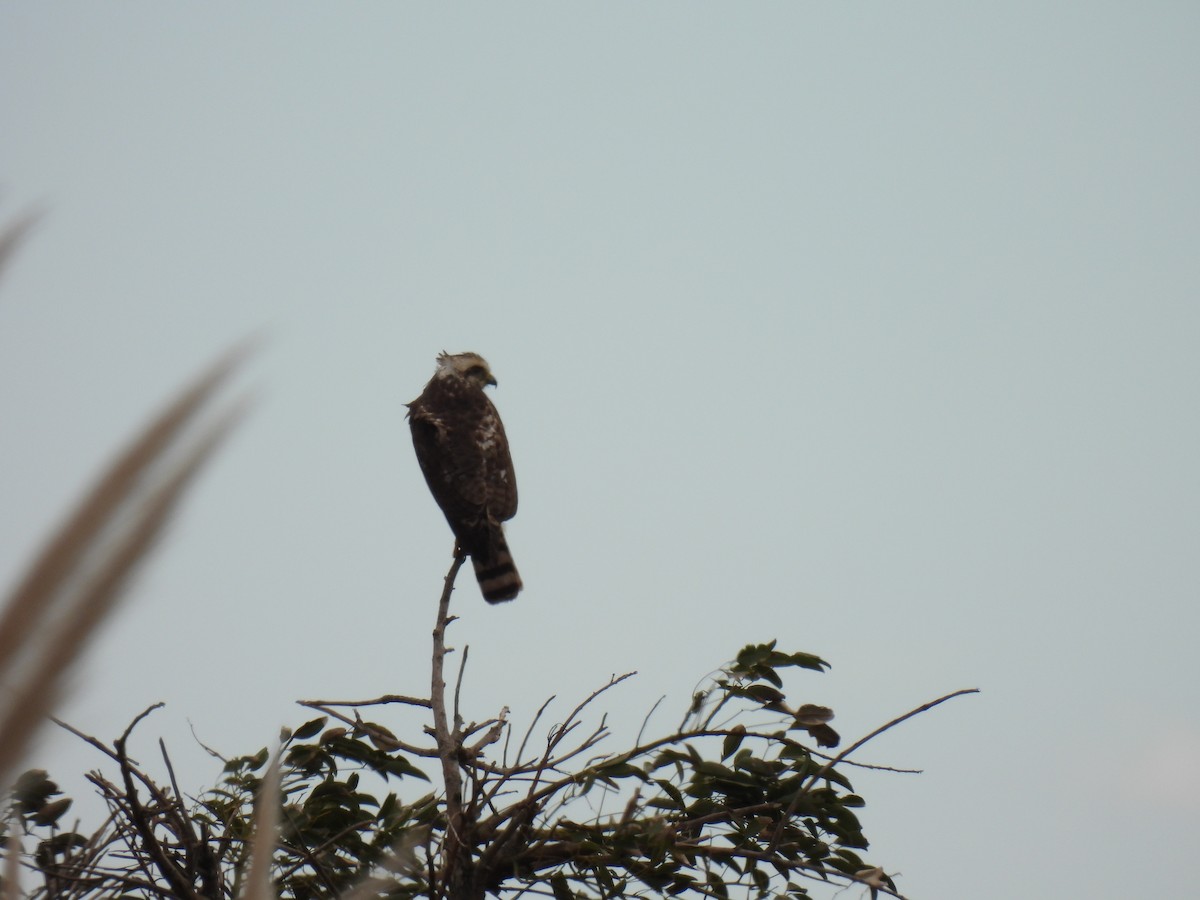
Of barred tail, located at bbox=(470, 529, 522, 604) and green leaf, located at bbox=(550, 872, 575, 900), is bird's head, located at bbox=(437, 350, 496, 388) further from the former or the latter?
green leaf, located at bbox=(550, 872, 575, 900)

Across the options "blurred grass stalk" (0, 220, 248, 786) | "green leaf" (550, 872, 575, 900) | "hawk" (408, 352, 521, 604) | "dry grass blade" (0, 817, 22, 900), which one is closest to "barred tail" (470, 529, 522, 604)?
"hawk" (408, 352, 521, 604)

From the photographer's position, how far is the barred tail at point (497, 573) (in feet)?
20.9

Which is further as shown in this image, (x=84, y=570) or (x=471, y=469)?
(x=471, y=469)

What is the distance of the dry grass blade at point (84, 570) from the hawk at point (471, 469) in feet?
19.7

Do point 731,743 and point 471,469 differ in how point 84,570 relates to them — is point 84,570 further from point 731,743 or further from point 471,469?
point 471,469

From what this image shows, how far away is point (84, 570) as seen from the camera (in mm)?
386

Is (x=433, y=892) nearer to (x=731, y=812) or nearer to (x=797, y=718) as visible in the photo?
(x=731, y=812)

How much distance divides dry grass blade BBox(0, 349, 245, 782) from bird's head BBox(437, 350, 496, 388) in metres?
7.83

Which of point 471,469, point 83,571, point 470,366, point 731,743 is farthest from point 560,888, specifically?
point 470,366

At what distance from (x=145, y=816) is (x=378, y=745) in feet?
3.04

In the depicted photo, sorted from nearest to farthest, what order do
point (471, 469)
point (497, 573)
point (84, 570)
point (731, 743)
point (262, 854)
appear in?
point (84, 570), point (262, 854), point (731, 743), point (497, 573), point (471, 469)

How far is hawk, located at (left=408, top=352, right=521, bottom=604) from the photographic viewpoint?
646cm

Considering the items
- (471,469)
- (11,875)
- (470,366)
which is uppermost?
(470,366)

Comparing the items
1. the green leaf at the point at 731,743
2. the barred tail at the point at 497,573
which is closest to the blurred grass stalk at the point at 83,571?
the green leaf at the point at 731,743
